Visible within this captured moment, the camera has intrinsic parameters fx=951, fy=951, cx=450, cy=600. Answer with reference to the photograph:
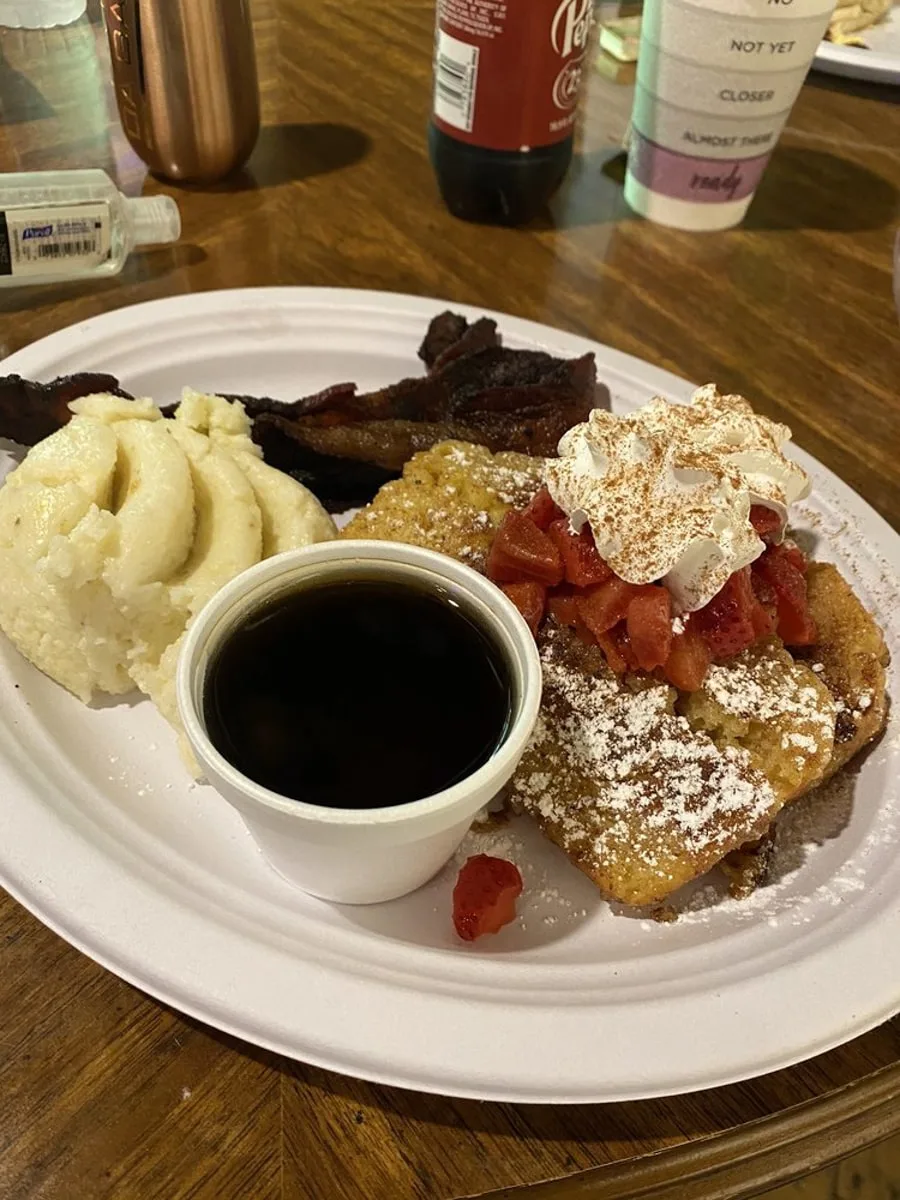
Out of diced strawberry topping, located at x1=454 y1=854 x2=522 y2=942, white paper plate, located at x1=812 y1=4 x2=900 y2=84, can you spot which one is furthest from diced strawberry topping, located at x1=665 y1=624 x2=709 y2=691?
white paper plate, located at x1=812 y1=4 x2=900 y2=84

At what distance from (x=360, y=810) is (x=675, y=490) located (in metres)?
0.68

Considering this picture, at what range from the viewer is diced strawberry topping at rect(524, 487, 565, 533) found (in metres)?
1.46

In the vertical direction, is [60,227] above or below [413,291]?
above

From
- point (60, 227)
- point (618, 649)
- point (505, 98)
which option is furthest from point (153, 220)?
point (618, 649)

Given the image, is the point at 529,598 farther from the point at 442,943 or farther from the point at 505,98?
the point at 505,98

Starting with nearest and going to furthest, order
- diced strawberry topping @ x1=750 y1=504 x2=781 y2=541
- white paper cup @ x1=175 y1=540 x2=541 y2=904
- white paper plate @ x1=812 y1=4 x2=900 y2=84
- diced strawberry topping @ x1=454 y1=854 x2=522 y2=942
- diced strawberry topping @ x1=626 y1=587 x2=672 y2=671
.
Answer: white paper cup @ x1=175 y1=540 x2=541 y2=904, diced strawberry topping @ x1=454 y1=854 x2=522 y2=942, diced strawberry topping @ x1=626 y1=587 x2=672 y2=671, diced strawberry topping @ x1=750 y1=504 x2=781 y2=541, white paper plate @ x1=812 y1=4 x2=900 y2=84

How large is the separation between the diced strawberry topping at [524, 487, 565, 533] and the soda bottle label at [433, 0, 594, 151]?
1309 millimetres

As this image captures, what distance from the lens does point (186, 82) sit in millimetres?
2438

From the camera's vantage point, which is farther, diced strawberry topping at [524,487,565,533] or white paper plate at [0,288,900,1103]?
diced strawberry topping at [524,487,565,533]

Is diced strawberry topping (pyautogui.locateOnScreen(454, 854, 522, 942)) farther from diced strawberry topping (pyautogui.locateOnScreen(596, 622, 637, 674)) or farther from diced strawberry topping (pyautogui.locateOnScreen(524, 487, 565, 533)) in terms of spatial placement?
diced strawberry topping (pyautogui.locateOnScreen(524, 487, 565, 533))

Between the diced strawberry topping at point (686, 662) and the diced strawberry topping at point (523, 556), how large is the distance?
0.65 feet

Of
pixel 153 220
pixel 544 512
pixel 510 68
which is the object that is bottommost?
pixel 153 220

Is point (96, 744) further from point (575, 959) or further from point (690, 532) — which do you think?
point (690, 532)

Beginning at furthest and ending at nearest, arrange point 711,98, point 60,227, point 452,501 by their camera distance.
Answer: point 711,98 → point 60,227 → point 452,501
